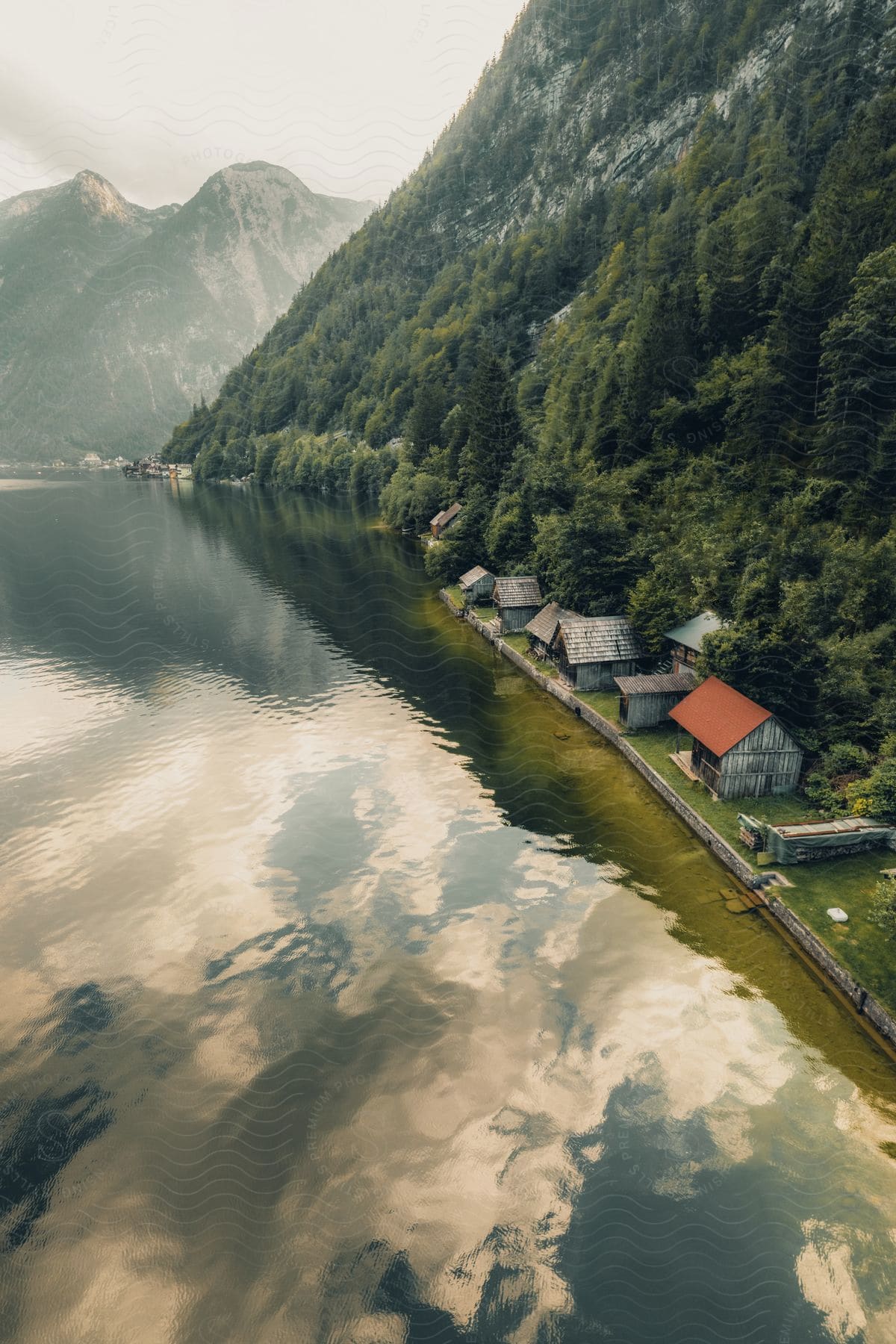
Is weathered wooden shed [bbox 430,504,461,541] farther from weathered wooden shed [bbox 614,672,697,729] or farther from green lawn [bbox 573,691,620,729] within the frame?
weathered wooden shed [bbox 614,672,697,729]

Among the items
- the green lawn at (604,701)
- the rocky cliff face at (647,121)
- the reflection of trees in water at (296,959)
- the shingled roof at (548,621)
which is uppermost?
the rocky cliff face at (647,121)

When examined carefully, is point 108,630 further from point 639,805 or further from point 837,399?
point 837,399

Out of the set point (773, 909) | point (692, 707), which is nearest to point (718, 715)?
point (692, 707)

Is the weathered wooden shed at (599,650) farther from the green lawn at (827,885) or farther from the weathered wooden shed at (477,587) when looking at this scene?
the weathered wooden shed at (477,587)

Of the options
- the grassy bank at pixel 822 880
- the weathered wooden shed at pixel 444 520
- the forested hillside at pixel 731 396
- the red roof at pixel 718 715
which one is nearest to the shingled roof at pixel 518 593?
the forested hillside at pixel 731 396

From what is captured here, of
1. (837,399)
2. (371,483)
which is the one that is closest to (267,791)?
(837,399)

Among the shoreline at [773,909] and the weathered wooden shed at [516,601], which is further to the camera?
the weathered wooden shed at [516,601]

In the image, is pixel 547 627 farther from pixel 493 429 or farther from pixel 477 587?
pixel 493 429
